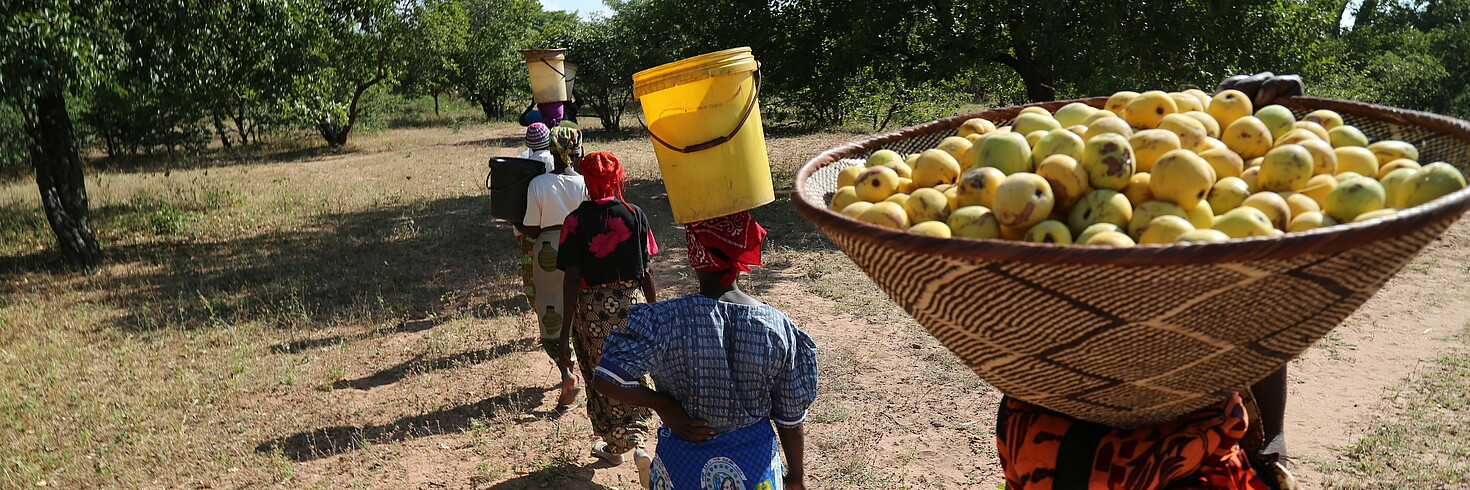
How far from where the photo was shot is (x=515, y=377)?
5.36 metres

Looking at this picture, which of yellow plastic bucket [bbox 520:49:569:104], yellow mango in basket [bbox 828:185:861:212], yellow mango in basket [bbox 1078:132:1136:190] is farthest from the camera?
yellow plastic bucket [bbox 520:49:569:104]

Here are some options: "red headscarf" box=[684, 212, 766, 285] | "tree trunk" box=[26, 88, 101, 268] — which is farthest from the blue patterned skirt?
"tree trunk" box=[26, 88, 101, 268]

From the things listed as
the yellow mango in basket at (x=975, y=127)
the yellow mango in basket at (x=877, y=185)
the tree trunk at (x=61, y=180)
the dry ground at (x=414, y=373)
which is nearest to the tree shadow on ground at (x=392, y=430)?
the dry ground at (x=414, y=373)

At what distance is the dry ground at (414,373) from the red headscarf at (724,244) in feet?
6.01

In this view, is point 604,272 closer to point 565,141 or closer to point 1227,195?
point 565,141

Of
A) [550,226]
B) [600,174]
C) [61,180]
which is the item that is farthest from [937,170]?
[61,180]

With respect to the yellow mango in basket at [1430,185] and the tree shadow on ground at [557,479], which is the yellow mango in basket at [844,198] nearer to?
the yellow mango in basket at [1430,185]

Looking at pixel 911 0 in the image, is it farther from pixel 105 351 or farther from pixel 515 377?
pixel 105 351

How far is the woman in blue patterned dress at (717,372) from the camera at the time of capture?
227cm

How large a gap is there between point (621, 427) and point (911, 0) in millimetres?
6634

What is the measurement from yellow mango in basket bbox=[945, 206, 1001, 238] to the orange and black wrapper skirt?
611 millimetres

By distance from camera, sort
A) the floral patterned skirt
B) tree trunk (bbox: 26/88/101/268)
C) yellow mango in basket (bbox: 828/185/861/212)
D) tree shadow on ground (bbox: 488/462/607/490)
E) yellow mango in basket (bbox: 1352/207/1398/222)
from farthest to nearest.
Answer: tree trunk (bbox: 26/88/101/268), tree shadow on ground (bbox: 488/462/607/490), the floral patterned skirt, yellow mango in basket (bbox: 828/185/861/212), yellow mango in basket (bbox: 1352/207/1398/222)

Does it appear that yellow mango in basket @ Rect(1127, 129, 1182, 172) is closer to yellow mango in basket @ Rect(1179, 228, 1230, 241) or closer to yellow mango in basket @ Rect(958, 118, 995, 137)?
yellow mango in basket @ Rect(1179, 228, 1230, 241)

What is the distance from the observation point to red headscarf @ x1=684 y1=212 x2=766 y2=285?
2395 millimetres
